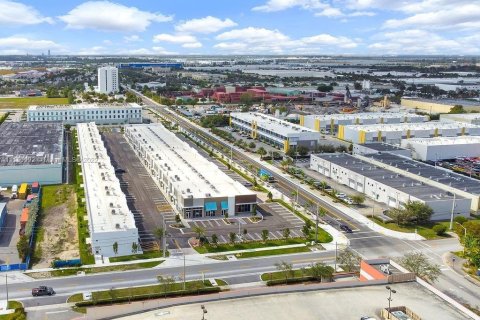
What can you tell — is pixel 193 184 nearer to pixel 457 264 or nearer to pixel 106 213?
pixel 106 213

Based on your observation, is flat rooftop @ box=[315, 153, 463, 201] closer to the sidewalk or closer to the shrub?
the shrub

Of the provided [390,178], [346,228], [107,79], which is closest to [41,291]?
[346,228]

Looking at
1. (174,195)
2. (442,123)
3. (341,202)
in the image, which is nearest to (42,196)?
(174,195)

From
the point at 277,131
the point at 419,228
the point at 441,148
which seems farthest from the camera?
the point at 277,131

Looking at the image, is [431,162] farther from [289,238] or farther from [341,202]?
[289,238]

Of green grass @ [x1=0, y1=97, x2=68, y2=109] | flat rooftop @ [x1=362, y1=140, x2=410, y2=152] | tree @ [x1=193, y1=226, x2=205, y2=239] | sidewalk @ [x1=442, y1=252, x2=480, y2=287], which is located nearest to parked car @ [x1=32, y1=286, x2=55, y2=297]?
tree @ [x1=193, y1=226, x2=205, y2=239]
